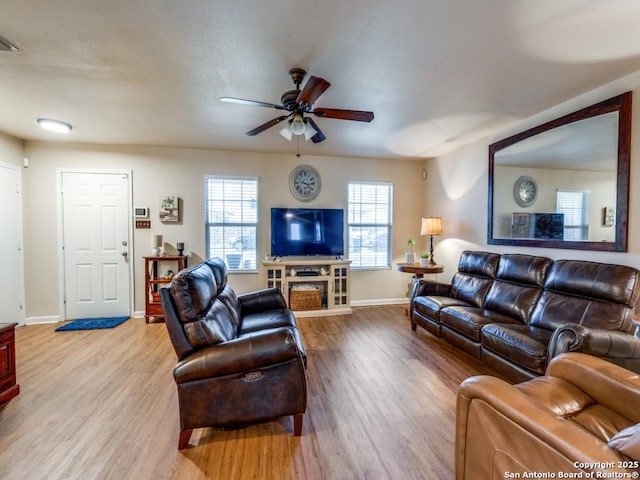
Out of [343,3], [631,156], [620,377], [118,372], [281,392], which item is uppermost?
[343,3]

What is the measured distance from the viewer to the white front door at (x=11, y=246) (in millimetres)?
3502

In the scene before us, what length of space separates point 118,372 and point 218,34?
2.94 metres

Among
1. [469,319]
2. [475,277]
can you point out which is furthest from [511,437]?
[475,277]

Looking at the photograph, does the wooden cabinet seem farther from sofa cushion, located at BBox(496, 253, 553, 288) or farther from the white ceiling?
sofa cushion, located at BBox(496, 253, 553, 288)

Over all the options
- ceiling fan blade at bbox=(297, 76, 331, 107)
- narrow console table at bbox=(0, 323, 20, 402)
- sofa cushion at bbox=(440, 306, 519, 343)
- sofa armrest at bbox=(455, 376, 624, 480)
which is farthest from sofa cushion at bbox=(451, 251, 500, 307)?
narrow console table at bbox=(0, 323, 20, 402)

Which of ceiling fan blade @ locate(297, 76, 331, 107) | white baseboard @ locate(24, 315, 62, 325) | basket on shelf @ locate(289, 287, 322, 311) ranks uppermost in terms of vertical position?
ceiling fan blade @ locate(297, 76, 331, 107)

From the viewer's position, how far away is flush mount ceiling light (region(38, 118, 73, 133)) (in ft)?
10.2

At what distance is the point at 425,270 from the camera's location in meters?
3.95

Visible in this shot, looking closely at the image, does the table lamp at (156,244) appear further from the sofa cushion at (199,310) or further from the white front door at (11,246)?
the sofa cushion at (199,310)

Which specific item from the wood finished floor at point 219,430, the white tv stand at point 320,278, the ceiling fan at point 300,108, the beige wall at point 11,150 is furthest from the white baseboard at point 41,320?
the ceiling fan at point 300,108

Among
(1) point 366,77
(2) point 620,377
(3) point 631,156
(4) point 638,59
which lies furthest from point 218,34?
(3) point 631,156

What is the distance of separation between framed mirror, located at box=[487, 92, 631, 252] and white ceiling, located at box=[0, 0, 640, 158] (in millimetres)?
322

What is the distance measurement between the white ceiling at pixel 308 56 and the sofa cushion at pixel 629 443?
1.98 m

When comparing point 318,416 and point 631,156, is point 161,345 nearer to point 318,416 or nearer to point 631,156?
point 318,416
